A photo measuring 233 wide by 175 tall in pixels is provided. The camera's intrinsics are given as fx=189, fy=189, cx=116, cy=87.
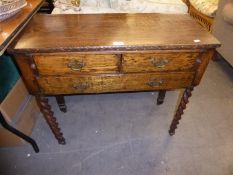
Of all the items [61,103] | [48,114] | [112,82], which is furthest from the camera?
[61,103]

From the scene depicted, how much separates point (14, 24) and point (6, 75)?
334 mm

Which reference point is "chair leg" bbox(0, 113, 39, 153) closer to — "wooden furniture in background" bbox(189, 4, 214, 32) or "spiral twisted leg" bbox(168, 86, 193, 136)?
"spiral twisted leg" bbox(168, 86, 193, 136)

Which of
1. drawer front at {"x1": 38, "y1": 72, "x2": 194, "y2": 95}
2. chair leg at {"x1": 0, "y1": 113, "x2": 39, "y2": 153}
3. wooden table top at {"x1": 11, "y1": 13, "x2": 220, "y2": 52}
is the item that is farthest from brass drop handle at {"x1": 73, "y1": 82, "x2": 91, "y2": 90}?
chair leg at {"x1": 0, "y1": 113, "x2": 39, "y2": 153}

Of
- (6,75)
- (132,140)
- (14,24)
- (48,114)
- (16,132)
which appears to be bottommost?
(132,140)

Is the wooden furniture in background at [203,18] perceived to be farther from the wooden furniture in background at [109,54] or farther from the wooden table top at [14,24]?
the wooden table top at [14,24]

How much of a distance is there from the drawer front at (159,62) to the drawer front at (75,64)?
61 millimetres

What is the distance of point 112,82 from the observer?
0.89 m

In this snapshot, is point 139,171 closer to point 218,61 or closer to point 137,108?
point 137,108

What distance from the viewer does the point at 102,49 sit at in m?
0.76

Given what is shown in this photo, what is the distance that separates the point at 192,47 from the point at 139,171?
0.76 m

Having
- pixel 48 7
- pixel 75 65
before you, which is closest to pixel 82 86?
pixel 75 65

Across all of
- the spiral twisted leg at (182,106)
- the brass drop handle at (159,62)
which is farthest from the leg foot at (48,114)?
the spiral twisted leg at (182,106)

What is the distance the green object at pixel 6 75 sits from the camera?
39.9 inches

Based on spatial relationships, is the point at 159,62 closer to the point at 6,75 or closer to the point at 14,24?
the point at 14,24
